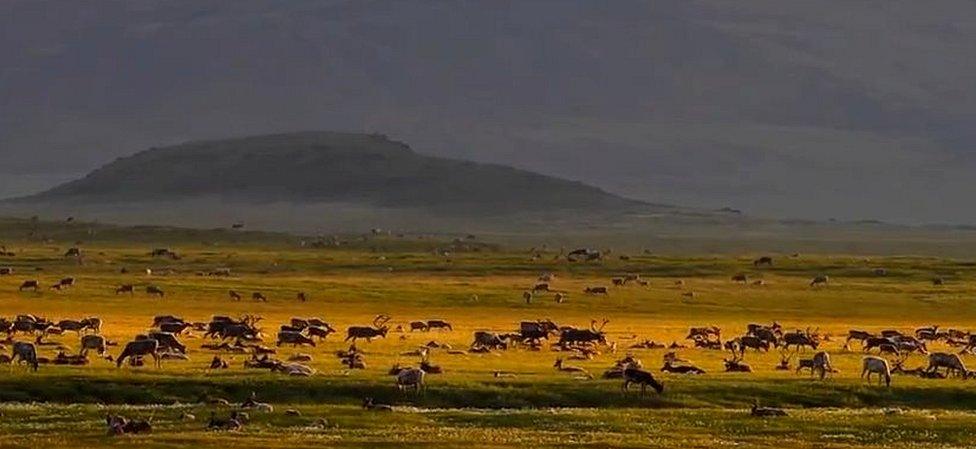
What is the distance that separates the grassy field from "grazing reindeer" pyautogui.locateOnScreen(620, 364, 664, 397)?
10.8 inches

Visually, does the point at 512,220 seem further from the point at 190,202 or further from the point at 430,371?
the point at 430,371

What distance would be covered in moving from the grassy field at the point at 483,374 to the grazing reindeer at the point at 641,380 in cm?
27

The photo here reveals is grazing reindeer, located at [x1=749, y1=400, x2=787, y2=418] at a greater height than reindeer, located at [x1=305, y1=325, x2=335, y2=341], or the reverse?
reindeer, located at [x1=305, y1=325, x2=335, y2=341]

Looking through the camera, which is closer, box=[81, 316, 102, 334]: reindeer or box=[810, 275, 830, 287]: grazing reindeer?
box=[81, 316, 102, 334]: reindeer

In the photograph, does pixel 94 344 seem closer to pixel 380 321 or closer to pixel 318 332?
pixel 318 332

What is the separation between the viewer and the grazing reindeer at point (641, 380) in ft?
126

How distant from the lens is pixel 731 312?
236ft

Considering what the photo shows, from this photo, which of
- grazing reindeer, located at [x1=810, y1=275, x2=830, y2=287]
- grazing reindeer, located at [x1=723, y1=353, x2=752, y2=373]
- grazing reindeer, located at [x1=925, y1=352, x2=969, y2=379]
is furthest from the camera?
grazing reindeer, located at [x1=810, y1=275, x2=830, y2=287]

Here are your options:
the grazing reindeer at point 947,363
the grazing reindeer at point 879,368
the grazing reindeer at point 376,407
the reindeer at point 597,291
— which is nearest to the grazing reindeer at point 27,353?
the grazing reindeer at point 376,407

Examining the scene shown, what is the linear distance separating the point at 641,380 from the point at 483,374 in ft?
13.7

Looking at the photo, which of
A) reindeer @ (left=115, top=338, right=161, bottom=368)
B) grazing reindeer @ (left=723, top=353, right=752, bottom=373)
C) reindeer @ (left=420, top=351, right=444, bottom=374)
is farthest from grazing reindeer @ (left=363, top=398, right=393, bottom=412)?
grazing reindeer @ (left=723, top=353, right=752, bottom=373)

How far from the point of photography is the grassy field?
33.1m

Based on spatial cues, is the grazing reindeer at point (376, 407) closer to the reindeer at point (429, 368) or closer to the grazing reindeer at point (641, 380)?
the reindeer at point (429, 368)

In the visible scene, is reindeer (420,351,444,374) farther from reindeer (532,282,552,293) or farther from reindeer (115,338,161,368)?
reindeer (532,282,552,293)
